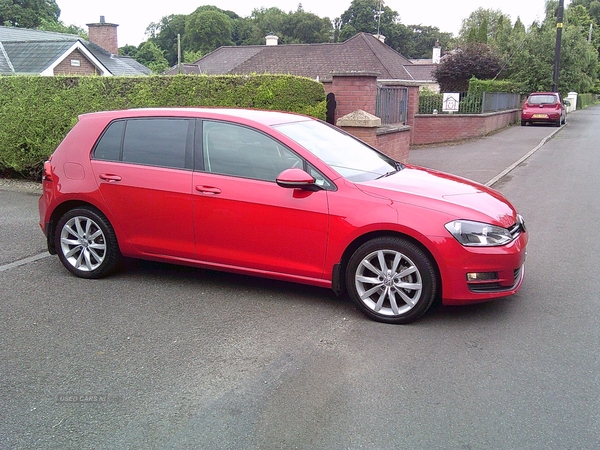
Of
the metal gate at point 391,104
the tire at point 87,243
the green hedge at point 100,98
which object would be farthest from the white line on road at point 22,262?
the metal gate at point 391,104

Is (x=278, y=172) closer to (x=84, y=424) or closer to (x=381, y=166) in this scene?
(x=381, y=166)

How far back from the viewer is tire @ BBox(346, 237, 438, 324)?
4984 millimetres

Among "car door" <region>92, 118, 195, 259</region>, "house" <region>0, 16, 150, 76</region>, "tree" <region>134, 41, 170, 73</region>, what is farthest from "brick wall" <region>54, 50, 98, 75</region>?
"tree" <region>134, 41, 170, 73</region>

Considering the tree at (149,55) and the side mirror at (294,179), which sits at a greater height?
the tree at (149,55)

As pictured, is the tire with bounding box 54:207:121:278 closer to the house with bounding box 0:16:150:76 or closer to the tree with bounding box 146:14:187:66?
the house with bounding box 0:16:150:76

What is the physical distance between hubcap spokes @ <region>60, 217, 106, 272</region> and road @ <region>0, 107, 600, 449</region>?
20 centimetres

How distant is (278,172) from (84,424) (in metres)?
2.68

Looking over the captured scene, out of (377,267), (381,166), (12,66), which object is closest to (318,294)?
(377,267)

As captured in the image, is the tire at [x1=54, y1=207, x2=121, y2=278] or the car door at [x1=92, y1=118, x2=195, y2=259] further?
the tire at [x1=54, y1=207, x2=121, y2=278]

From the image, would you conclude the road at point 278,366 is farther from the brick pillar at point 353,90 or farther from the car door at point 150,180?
the brick pillar at point 353,90

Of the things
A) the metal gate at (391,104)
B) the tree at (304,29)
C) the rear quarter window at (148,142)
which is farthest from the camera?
the tree at (304,29)

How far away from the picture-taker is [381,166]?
6.14 meters

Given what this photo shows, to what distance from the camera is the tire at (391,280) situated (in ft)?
16.4

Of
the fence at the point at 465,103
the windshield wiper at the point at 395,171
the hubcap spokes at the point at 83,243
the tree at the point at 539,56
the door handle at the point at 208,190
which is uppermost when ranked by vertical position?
the tree at the point at 539,56
